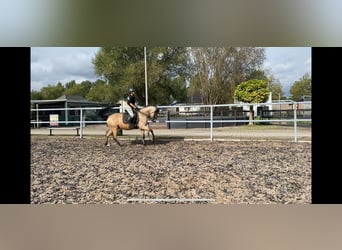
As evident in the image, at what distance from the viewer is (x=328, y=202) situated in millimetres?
3656

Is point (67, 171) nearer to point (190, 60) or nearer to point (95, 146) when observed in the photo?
point (95, 146)

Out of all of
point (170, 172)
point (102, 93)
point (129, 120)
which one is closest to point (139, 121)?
point (129, 120)

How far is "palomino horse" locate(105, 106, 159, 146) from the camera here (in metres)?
4.10

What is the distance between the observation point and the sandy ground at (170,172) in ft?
12.3

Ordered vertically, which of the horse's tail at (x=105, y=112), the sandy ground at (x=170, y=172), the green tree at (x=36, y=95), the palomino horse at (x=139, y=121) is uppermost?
the green tree at (x=36, y=95)

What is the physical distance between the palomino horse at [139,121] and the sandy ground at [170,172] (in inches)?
4.5

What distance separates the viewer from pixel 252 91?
3.93 metres

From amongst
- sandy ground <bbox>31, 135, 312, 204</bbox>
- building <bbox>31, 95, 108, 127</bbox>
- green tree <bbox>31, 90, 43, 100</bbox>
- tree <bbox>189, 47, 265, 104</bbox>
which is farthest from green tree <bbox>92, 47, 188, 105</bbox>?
green tree <bbox>31, 90, 43, 100</bbox>

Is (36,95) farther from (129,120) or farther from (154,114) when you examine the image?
(154,114)

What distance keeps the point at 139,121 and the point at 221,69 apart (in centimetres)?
106

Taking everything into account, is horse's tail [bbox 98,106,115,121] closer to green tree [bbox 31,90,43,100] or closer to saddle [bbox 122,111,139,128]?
saddle [bbox 122,111,139,128]

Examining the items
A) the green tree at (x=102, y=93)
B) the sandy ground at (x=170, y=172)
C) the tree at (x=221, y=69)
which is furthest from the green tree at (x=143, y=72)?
the sandy ground at (x=170, y=172)

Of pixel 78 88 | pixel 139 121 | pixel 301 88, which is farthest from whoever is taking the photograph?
pixel 139 121

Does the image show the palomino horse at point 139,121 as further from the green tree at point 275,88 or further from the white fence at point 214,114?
the green tree at point 275,88
